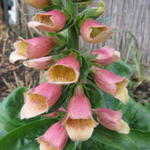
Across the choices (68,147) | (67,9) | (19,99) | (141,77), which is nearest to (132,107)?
(19,99)

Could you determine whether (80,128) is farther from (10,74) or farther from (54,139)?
(10,74)

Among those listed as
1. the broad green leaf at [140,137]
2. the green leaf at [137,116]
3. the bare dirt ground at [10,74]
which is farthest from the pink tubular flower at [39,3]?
the bare dirt ground at [10,74]

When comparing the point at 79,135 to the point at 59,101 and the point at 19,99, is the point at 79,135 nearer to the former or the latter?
the point at 59,101

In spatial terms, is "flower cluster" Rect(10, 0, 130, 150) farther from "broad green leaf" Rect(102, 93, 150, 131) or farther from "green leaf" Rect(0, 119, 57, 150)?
"broad green leaf" Rect(102, 93, 150, 131)

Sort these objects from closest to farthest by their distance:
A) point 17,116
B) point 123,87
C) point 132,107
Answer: point 123,87
point 17,116
point 132,107

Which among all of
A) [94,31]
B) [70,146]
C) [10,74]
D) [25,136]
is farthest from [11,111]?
[10,74]

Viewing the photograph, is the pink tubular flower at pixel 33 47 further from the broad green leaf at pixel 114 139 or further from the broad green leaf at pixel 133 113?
the broad green leaf at pixel 133 113
